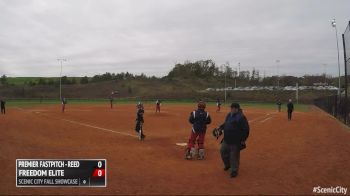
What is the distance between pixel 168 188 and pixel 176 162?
328 centimetres

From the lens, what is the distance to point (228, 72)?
160000 mm

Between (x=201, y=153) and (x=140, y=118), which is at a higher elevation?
(x=140, y=118)

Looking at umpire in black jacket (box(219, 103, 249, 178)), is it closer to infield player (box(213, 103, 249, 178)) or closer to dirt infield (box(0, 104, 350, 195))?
infield player (box(213, 103, 249, 178))

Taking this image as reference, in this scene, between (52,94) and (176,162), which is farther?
Answer: (52,94)

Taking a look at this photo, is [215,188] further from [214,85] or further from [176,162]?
[214,85]

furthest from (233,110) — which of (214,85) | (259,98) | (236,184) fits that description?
(214,85)

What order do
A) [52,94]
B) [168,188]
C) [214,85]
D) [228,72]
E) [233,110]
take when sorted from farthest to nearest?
[228,72], [214,85], [52,94], [233,110], [168,188]
